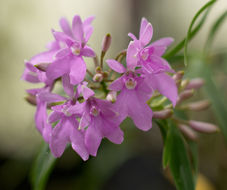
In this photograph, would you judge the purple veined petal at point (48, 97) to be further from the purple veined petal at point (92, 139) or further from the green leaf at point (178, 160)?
the green leaf at point (178, 160)

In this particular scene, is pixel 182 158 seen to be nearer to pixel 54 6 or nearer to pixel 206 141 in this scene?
pixel 206 141

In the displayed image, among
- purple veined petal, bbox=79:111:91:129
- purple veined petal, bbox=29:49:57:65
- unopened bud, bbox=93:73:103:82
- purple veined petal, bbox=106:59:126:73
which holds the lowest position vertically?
purple veined petal, bbox=79:111:91:129

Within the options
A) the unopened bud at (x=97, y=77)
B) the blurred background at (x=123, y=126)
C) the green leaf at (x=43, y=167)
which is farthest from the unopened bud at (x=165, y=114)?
the blurred background at (x=123, y=126)

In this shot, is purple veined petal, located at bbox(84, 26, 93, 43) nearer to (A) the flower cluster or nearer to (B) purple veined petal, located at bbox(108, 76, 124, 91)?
(A) the flower cluster

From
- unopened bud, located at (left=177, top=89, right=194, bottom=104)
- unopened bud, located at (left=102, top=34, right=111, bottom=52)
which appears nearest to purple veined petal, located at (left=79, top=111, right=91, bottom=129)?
unopened bud, located at (left=102, top=34, right=111, bottom=52)

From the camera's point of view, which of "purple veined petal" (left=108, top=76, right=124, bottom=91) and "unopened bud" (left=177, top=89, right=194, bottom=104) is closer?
"purple veined petal" (left=108, top=76, right=124, bottom=91)

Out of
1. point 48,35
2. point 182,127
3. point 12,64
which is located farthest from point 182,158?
point 48,35

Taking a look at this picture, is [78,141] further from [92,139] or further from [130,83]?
[130,83]
